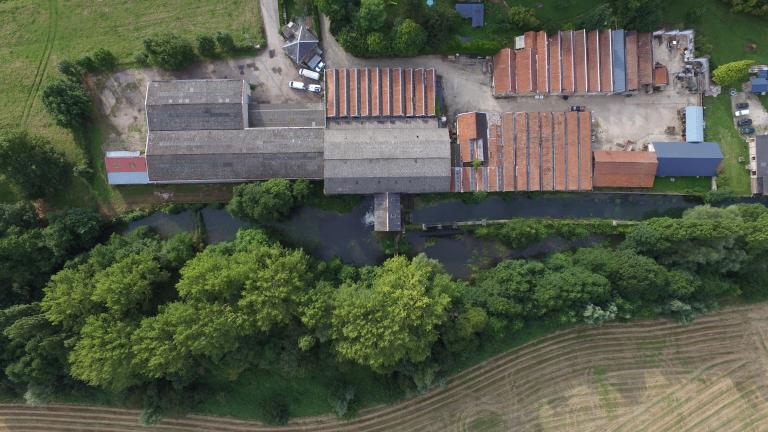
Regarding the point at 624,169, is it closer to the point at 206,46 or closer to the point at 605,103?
the point at 605,103

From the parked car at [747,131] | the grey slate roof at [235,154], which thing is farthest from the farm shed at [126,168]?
the parked car at [747,131]

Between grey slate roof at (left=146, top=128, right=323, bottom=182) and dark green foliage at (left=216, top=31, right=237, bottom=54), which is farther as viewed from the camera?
dark green foliage at (left=216, top=31, right=237, bottom=54)

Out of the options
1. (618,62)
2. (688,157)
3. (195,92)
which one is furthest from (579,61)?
(195,92)

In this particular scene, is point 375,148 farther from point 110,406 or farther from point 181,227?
point 110,406

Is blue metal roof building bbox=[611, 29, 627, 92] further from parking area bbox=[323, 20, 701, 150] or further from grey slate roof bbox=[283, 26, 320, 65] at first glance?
grey slate roof bbox=[283, 26, 320, 65]

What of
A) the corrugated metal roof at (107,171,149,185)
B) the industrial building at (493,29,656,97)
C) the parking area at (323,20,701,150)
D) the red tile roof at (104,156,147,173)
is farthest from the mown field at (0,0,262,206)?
the industrial building at (493,29,656,97)

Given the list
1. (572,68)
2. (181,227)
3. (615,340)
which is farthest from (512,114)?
A: (181,227)
